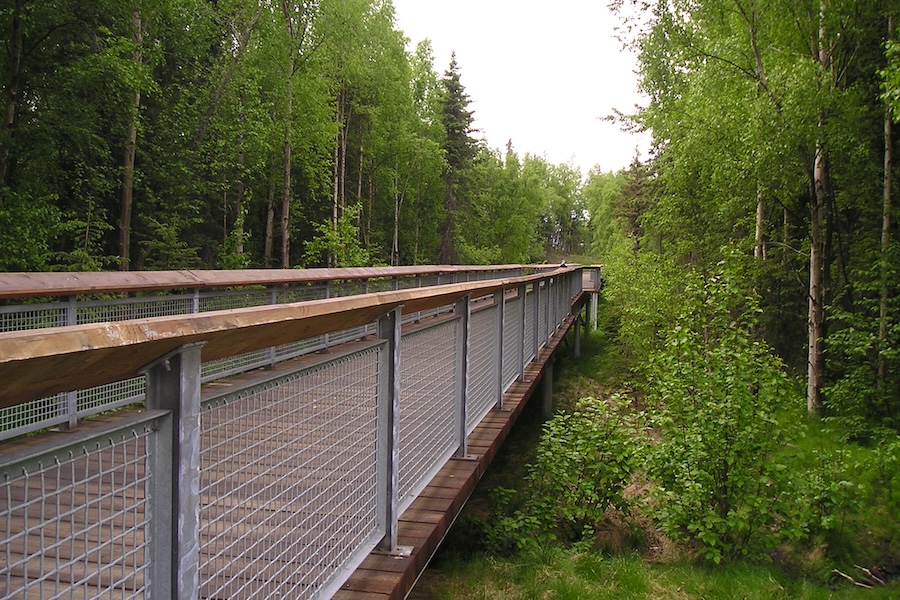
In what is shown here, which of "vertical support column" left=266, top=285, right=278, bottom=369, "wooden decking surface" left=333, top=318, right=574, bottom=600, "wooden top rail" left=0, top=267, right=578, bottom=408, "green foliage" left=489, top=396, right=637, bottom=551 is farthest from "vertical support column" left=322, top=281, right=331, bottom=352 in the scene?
"wooden top rail" left=0, top=267, right=578, bottom=408

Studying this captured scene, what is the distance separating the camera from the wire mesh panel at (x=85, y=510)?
1.19 meters

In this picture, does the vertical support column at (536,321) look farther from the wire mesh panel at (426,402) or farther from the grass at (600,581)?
the wire mesh panel at (426,402)

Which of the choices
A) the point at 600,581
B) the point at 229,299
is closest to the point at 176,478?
the point at 600,581

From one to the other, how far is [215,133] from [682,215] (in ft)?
46.0

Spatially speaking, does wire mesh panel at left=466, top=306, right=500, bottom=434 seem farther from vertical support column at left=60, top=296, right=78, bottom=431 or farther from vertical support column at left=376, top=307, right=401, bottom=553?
vertical support column at left=60, top=296, right=78, bottom=431

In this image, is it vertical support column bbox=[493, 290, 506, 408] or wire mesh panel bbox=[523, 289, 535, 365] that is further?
wire mesh panel bbox=[523, 289, 535, 365]

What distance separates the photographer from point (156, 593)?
1.57 meters

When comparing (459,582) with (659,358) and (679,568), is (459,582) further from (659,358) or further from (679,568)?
(659,358)

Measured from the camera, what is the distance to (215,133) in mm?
20969

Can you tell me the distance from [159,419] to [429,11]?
54354 millimetres

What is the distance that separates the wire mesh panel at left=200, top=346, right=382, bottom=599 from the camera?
1923 mm

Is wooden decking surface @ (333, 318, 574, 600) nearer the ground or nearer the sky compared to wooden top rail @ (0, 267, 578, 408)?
nearer the ground

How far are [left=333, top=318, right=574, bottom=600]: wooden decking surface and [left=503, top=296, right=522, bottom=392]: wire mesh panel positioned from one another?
0.69 m

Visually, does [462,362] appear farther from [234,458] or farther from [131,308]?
[234,458]
